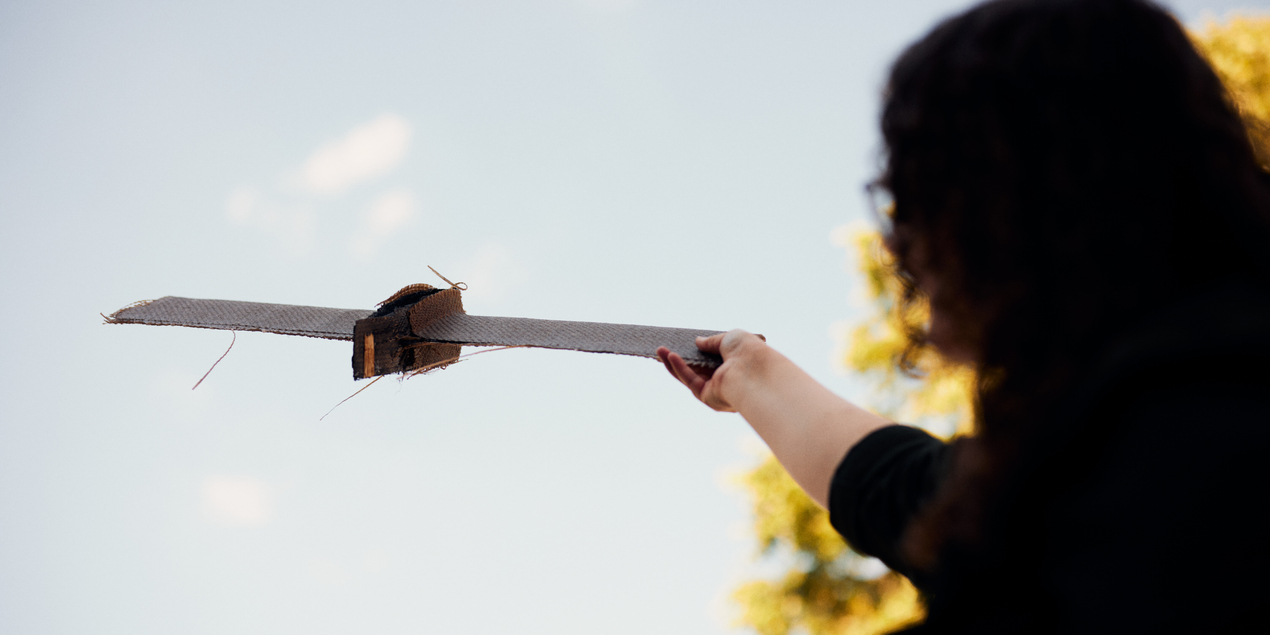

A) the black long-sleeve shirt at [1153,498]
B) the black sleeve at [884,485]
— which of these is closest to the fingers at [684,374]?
the black sleeve at [884,485]

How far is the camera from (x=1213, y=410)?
2.06ft

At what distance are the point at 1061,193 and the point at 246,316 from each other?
5.41ft

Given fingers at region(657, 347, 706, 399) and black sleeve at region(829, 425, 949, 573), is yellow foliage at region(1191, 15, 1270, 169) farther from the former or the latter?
black sleeve at region(829, 425, 949, 573)

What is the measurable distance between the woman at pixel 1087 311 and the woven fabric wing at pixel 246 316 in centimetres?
122

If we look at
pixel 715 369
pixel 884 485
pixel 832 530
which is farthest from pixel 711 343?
pixel 832 530

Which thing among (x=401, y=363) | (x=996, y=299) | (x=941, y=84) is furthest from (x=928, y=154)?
(x=401, y=363)

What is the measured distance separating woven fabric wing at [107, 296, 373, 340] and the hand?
709 millimetres

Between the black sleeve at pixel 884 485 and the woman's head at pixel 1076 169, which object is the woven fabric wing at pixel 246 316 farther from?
the woman's head at pixel 1076 169

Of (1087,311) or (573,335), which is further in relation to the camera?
(573,335)

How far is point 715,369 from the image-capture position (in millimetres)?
1600

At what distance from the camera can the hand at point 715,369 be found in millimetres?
1507

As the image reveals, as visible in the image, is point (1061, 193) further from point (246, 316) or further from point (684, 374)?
point (246, 316)

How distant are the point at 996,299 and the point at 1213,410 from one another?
25 centimetres

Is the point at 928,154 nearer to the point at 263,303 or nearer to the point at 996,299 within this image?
the point at 996,299
